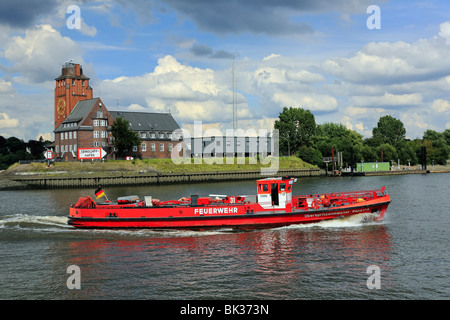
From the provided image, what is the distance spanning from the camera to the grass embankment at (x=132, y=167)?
96431 mm

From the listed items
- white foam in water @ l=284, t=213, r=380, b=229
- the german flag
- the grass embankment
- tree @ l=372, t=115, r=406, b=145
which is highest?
tree @ l=372, t=115, r=406, b=145

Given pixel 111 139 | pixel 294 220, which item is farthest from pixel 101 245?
pixel 111 139

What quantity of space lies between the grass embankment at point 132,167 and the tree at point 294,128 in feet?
63.6

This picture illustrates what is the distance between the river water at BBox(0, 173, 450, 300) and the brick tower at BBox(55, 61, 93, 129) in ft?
278

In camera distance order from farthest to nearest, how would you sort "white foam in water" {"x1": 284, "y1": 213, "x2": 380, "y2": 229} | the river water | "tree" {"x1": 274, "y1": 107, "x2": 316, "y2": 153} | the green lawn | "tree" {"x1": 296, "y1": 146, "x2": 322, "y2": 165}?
1. "tree" {"x1": 274, "y1": 107, "x2": 316, "y2": 153}
2. "tree" {"x1": 296, "y1": 146, "x2": 322, "y2": 165}
3. the green lawn
4. "white foam in water" {"x1": 284, "y1": 213, "x2": 380, "y2": 229}
5. the river water

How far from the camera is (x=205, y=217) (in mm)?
37625

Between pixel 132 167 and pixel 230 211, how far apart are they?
7295 cm

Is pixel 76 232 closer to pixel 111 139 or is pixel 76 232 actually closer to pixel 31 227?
pixel 31 227

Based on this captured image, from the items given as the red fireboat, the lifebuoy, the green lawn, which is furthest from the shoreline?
the lifebuoy

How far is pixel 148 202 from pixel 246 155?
98072 mm

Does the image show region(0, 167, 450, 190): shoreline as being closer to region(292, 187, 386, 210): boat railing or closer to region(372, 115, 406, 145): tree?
region(292, 187, 386, 210): boat railing

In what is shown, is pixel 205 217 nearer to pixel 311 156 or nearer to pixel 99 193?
pixel 99 193

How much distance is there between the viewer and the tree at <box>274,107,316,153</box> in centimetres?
15100

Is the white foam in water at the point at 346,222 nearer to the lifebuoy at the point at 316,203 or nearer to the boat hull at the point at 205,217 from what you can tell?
the boat hull at the point at 205,217
